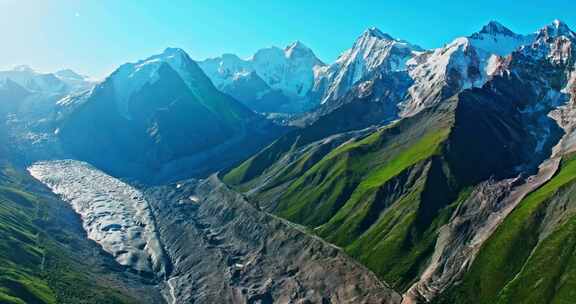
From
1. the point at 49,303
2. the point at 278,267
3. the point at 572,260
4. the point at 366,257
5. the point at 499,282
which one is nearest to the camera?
the point at 572,260

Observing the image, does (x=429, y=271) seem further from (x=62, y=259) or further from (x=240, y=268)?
(x=62, y=259)

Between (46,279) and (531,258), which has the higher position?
(531,258)

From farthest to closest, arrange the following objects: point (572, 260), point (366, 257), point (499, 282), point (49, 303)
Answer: point (366, 257) < point (49, 303) < point (499, 282) < point (572, 260)

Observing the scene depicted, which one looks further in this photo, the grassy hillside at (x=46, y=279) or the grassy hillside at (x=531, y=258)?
the grassy hillside at (x=46, y=279)

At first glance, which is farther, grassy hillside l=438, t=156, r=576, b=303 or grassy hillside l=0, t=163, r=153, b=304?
grassy hillside l=0, t=163, r=153, b=304

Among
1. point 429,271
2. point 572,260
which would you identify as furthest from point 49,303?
point 572,260

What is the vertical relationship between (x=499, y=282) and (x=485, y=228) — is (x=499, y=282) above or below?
below

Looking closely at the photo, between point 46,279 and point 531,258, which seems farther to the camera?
point 46,279

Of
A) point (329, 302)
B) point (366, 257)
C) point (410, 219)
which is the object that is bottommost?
point (329, 302)
